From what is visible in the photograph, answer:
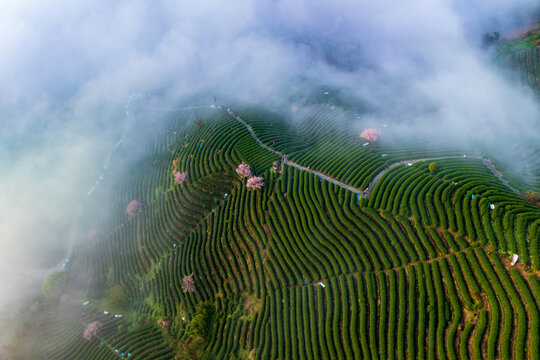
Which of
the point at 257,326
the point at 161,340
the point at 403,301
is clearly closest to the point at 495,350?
the point at 403,301

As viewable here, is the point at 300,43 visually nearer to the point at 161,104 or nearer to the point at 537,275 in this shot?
the point at 161,104

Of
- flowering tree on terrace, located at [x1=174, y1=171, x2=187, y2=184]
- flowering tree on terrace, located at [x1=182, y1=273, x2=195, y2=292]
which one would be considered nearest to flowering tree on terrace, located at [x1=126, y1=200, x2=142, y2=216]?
flowering tree on terrace, located at [x1=174, y1=171, x2=187, y2=184]

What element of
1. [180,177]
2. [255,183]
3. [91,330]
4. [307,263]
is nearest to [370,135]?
[255,183]

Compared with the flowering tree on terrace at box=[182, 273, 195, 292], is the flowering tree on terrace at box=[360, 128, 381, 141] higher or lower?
higher

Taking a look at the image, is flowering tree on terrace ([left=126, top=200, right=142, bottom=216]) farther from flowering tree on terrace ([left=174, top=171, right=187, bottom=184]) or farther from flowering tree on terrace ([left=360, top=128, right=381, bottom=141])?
flowering tree on terrace ([left=360, top=128, right=381, bottom=141])

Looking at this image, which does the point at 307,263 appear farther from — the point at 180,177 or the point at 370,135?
the point at 180,177
